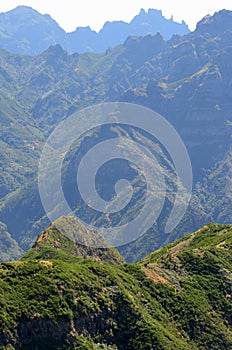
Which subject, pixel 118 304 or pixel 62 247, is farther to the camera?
Result: pixel 62 247

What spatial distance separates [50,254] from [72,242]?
86.0ft

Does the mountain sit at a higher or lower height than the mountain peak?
lower

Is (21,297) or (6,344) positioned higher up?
(21,297)

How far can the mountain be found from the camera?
90.8 metres

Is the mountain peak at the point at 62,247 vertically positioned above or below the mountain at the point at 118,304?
above

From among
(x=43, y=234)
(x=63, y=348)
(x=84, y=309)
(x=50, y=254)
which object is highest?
(x=43, y=234)

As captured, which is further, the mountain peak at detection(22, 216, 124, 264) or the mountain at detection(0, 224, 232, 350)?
the mountain peak at detection(22, 216, 124, 264)

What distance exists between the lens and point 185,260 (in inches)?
5157

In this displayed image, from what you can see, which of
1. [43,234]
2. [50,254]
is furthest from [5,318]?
[43,234]

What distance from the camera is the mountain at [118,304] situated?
90812 millimetres

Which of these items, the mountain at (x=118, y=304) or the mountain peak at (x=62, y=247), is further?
the mountain peak at (x=62, y=247)

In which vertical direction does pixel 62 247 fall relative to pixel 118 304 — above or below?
above

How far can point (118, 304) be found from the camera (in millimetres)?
103500

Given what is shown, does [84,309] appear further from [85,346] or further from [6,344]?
[6,344]
